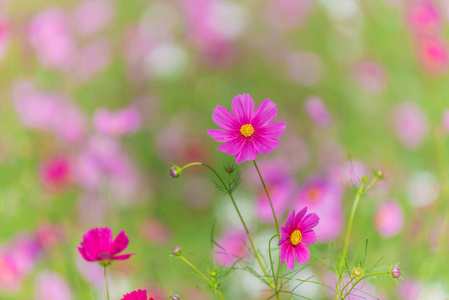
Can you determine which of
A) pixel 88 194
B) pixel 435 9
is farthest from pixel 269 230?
pixel 435 9

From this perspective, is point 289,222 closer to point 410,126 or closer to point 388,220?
point 388,220

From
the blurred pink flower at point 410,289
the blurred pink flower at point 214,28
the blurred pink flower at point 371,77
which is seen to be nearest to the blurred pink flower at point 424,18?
the blurred pink flower at point 371,77

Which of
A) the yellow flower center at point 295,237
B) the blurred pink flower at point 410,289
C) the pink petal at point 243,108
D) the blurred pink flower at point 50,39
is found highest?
the blurred pink flower at point 50,39

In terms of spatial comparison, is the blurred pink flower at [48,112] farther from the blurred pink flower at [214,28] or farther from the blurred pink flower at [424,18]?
the blurred pink flower at [424,18]

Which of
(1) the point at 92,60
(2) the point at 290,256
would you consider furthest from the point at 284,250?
(1) the point at 92,60

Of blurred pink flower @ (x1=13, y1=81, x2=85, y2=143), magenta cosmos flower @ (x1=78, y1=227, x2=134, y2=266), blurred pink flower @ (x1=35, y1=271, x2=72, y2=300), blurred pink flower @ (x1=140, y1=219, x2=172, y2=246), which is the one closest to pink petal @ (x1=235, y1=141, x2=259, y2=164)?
magenta cosmos flower @ (x1=78, y1=227, x2=134, y2=266)

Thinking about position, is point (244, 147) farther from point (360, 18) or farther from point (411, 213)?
point (360, 18)
